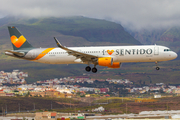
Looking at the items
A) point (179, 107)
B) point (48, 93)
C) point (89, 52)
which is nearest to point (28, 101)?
point (48, 93)

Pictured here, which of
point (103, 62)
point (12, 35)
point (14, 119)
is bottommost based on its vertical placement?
point (14, 119)

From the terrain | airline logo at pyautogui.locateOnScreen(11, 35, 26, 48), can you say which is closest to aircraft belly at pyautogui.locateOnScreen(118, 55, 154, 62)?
airline logo at pyautogui.locateOnScreen(11, 35, 26, 48)

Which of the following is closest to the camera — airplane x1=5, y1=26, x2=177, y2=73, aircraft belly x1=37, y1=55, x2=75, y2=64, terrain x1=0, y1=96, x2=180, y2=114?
airplane x1=5, y1=26, x2=177, y2=73

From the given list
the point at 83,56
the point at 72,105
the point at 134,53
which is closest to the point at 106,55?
the point at 83,56

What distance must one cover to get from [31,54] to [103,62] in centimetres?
1559

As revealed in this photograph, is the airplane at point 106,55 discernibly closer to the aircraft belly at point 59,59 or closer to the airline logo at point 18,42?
the aircraft belly at point 59,59

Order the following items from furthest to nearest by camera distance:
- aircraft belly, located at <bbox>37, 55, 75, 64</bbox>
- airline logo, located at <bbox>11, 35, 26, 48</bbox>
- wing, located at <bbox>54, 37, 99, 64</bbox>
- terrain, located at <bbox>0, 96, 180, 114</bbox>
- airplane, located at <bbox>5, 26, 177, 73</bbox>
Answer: terrain, located at <bbox>0, 96, 180, 114</bbox>
airline logo, located at <bbox>11, 35, 26, 48</bbox>
aircraft belly, located at <bbox>37, 55, 75, 64</bbox>
airplane, located at <bbox>5, 26, 177, 73</bbox>
wing, located at <bbox>54, 37, 99, 64</bbox>

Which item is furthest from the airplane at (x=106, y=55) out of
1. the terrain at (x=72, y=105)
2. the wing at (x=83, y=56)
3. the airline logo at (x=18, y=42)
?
the terrain at (x=72, y=105)

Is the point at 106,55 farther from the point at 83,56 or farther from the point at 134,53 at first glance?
the point at 134,53

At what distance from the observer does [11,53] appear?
66.0 metres

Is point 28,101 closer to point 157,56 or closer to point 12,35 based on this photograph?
point 12,35

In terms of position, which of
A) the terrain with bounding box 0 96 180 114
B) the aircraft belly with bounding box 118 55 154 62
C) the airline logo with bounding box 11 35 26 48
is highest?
the airline logo with bounding box 11 35 26 48

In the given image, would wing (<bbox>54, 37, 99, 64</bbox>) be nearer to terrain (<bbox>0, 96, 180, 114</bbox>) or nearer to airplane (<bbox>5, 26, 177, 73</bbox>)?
airplane (<bbox>5, 26, 177, 73</bbox>)

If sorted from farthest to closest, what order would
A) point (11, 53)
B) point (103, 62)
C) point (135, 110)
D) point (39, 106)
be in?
Answer: point (39, 106) → point (135, 110) → point (11, 53) → point (103, 62)
